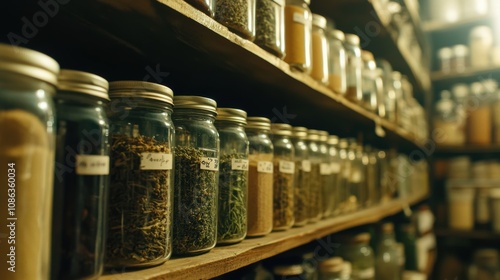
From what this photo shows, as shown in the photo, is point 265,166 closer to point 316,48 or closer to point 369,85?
point 316,48

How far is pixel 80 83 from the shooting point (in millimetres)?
463

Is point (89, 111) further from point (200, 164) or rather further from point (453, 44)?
point (453, 44)

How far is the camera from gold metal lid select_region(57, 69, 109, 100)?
0.45 meters

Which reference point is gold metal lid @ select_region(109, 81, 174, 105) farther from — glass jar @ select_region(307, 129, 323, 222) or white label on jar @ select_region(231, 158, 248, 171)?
glass jar @ select_region(307, 129, 323, 222)

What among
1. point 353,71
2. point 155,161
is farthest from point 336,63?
point 155,161

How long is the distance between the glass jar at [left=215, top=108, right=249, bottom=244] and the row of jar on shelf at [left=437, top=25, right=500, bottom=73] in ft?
8.76

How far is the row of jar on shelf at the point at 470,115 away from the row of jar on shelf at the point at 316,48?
1106 mm

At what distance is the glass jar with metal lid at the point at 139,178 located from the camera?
54cm

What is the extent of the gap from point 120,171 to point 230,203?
28cm

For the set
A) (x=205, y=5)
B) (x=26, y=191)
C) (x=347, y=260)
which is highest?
(x=205, y=5)

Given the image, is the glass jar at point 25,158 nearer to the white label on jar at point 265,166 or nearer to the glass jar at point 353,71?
the white label on jar at point 265,166

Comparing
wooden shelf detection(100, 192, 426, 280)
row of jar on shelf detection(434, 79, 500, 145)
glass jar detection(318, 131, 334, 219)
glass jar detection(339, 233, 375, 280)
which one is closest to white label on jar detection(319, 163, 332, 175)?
glass jar detection(318, 131, 334, 219)

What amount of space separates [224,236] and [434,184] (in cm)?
281

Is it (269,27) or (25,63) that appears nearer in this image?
(25,63)
